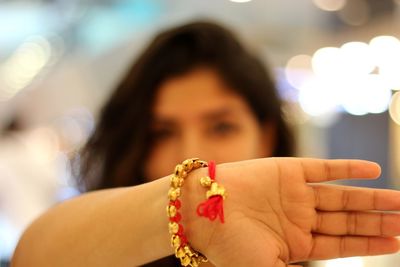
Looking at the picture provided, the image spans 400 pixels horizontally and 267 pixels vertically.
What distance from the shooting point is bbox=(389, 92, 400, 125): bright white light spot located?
60 cm

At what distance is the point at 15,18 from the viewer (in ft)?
5.47

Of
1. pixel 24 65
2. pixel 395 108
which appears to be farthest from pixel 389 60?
pixel 24 65

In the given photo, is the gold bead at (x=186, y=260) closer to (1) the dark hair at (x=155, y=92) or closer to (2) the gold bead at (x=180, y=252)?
(2) the gold bead at (x=180, y=252)

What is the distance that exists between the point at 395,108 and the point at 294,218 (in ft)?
1.00

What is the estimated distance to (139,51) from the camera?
Result: 97 centimetres

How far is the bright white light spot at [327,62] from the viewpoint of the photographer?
2.68ft

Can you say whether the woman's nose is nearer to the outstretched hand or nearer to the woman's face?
the woman's face

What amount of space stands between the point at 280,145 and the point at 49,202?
→ 614mm

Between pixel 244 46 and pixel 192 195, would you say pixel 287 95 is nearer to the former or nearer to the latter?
pixel 244 46

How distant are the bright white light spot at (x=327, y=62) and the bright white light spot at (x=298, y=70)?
0.05ft

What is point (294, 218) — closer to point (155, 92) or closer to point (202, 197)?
point (202, 197)

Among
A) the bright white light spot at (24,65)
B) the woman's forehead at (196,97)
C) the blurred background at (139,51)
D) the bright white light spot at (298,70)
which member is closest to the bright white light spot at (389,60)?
the blurred background at (139,51)

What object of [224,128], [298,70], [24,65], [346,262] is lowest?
[346,262]

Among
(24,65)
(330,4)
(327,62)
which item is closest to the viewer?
(327,62)
